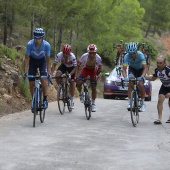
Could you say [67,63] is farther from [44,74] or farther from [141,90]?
[141,90]

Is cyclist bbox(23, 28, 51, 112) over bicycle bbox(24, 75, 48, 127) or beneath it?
over

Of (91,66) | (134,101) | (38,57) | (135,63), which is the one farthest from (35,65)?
(135,63)

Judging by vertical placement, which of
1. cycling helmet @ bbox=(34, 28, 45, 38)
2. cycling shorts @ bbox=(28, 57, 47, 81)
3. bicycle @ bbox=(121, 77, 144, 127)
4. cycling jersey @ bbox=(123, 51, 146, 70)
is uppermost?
cycling helmet @ bbox=(34, 28, 45, 38)

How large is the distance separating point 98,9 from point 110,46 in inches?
341

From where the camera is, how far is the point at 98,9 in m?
37.7

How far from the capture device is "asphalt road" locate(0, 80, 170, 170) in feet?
23.9

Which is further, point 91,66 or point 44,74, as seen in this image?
point 91,66

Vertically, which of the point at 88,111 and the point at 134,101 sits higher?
the point at 134,101

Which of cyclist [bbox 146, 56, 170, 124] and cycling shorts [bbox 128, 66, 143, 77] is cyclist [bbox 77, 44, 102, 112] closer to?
cycling shorts [bbox 128, 66, 143, 77]

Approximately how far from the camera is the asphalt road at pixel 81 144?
23.9 ft

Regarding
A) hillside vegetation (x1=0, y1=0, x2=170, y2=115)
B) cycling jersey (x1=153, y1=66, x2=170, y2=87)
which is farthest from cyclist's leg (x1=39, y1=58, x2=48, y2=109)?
cycling jersey (x1=153, y1=66, x2=170, y2=87)

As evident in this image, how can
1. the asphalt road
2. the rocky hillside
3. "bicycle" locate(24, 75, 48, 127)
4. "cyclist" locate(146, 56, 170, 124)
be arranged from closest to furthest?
the asphalt road < "bicycle" locate(24, 75, 48, 127) < "cyclist" locate(146, 56, 170, 124) < the rocky hillside

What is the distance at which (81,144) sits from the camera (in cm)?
894

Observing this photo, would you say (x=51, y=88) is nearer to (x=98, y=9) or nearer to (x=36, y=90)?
(x=36, y=90)
